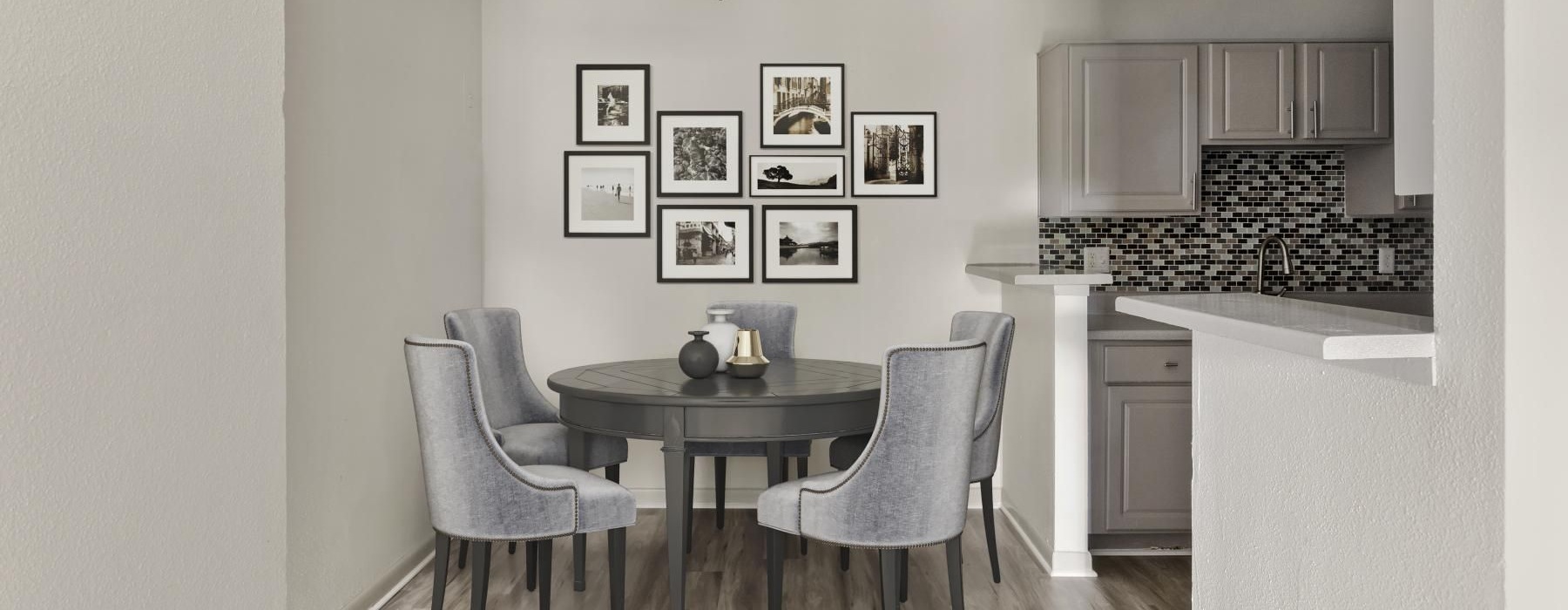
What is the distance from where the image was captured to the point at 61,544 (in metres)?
1.37

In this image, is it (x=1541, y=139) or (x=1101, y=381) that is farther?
(x=1101, y=381)

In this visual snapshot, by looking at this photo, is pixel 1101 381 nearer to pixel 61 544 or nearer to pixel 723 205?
pixel 723 205

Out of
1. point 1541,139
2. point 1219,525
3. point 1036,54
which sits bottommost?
point 1219,525

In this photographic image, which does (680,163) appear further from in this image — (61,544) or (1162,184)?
(61,544)

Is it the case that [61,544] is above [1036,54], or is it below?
below

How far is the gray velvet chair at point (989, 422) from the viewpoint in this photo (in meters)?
3.30

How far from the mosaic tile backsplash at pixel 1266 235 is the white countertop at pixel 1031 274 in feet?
0.99

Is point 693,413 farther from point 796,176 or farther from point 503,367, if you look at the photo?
point 796,176

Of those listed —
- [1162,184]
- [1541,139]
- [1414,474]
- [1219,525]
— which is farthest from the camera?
[1162,184]

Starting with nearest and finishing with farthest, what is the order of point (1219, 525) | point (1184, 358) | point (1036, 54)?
point (1219, 525) < point (1184, 358) < point (1036, 54)

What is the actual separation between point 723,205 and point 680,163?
270 mm

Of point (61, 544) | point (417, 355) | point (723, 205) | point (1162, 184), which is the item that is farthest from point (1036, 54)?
point (61, 544)

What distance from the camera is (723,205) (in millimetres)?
4508

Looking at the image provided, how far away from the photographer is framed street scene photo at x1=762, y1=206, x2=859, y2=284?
450cm
